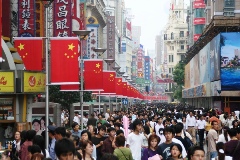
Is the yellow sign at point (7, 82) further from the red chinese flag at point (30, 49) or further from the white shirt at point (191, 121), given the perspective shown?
the white shirt at point (191, 121)

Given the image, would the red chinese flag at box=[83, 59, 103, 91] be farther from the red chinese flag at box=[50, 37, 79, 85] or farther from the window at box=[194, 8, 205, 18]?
the window at box=[194, 8, 205, 18]

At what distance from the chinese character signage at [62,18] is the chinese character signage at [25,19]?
1.75 meters

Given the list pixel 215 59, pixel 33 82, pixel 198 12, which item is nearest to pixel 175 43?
pixel 198 12

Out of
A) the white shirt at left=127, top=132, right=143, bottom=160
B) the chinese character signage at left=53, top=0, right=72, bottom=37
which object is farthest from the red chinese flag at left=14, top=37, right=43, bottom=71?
the chinese character signage at left=53, top=0, right=72, bottom=37

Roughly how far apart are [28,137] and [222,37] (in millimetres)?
34827

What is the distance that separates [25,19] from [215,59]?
2017 cm

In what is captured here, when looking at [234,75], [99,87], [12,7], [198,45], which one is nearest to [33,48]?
[99,87]

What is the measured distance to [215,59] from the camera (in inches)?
1854

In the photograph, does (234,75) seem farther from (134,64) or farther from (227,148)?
(134,64)

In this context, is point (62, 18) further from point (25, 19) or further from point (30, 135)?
point (30, 135)

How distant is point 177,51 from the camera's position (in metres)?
163

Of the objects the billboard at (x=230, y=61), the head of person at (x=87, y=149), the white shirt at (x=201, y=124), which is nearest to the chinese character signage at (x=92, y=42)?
the billboard at (x=230, y=61)

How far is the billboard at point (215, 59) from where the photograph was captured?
4522 cm

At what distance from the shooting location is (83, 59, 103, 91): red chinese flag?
25172mm
